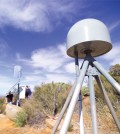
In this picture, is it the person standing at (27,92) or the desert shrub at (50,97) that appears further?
the person standing at (27,92)

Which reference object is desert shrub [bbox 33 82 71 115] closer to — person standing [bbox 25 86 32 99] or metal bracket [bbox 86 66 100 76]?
person standing [bbox 25 86 32 99]

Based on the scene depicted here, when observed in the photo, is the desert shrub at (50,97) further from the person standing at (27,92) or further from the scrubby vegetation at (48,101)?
the person standing at (27,92)

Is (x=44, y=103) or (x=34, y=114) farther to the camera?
(x=44, y=103)

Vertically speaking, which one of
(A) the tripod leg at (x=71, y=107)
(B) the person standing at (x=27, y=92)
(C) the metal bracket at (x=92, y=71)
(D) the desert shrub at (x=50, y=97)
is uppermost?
(B) the person standing at (x=27, y=92)

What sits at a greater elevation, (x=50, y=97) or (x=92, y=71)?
(x=50, y=97)

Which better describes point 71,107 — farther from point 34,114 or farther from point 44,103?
point 44,103

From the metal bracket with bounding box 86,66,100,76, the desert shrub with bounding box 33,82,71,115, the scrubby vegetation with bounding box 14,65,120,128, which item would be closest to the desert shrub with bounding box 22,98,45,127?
the scrubby vegetation with bounding box 14,65,120,128

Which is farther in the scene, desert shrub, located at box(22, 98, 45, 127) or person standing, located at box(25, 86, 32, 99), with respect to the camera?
person standing, located at box(25, 86, 32, 99)

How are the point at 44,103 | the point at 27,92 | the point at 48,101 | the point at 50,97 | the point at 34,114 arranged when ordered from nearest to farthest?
the point at 34,114, the point at 48,101, the point at 44,103, the point at 50,97, the point at 27,92

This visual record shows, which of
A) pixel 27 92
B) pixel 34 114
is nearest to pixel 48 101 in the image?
pixel 34 114

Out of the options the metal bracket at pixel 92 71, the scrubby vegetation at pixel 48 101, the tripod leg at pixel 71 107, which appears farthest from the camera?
the scrubby vegetation at pixel 48 101

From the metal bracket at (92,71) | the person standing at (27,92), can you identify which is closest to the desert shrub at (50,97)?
the person standing at (27,92)

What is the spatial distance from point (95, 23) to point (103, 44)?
0.32m

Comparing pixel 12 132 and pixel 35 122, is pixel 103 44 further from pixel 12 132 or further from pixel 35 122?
pixel 35 122
